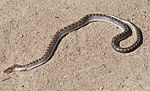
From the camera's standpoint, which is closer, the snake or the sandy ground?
the sandy ground

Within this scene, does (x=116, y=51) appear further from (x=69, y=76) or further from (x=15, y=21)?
(x=15, y=21)

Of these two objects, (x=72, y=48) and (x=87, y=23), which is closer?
(x=72, y=48)

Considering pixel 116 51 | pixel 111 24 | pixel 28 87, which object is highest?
pixel 111 24

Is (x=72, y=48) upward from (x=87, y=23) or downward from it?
downward

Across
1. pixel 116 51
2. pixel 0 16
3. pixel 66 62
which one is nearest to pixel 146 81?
pixel 116 51
